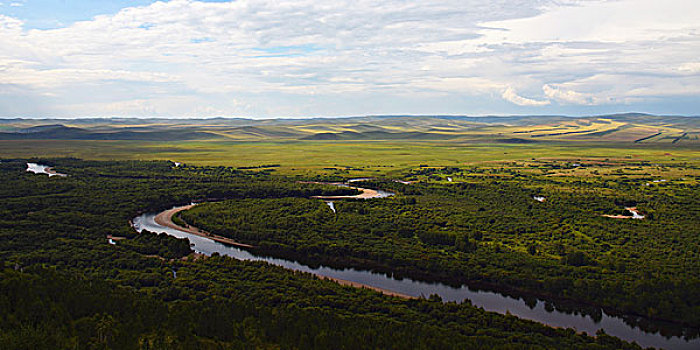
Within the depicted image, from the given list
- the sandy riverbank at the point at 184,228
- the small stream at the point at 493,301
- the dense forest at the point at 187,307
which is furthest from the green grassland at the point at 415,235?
the small stream at the point at 493,301

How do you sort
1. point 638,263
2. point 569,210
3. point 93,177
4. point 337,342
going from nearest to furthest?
point 337,342 → point 638,263 → point 569,210 → point 93,177

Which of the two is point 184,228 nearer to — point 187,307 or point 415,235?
point 415,235

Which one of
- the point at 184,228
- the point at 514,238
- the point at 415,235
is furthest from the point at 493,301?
the point at 184,228

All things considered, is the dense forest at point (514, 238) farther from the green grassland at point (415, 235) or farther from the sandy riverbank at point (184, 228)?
the sandy riverbank at point (184, 228)

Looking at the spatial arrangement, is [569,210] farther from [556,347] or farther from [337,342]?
[337,342]

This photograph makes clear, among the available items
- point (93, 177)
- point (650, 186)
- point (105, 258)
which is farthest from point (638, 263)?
point (93, 177)

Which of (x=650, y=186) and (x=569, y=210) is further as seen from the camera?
(x=650, y=186)

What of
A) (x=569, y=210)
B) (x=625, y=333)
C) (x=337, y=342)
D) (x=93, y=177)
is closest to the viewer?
(x=337, y=342)
